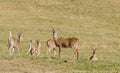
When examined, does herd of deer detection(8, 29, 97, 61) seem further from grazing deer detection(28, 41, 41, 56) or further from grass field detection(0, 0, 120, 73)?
grass field detection(0, 0, 120, 73)

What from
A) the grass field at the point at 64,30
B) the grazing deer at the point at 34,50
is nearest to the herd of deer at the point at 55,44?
the grazing deer at the point at 34,50

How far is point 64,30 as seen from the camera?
3878 cm

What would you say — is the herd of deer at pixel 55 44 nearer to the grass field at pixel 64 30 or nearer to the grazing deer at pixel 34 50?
the grazing deer at pixel 34 50

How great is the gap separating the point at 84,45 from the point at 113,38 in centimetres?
424

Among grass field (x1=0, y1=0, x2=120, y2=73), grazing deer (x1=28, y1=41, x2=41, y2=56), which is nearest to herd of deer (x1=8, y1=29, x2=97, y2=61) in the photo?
grazing deer (x1=28, y1=41, x2=41, y2=56)

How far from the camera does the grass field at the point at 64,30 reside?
17.2 metres

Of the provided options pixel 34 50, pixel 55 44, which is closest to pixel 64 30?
pixel 34 50

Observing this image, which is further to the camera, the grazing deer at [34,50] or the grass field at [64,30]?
the grazing deer at [34,50]

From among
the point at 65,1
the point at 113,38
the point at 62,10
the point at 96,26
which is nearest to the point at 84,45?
the point at 113,38

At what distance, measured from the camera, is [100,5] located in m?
51.4

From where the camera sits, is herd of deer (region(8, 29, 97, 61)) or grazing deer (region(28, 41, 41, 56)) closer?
herd of deer (region(8, 29, 97, 61))

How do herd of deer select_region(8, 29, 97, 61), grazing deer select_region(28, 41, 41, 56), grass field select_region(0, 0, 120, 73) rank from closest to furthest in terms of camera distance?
1. grass field select_region(0, 0, 120, 73)
2. herd of deer select_region(8, 29, 97, 61)
3. grazing deer select_region(28, 41, 41, 56)

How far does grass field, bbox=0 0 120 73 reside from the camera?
678 inches

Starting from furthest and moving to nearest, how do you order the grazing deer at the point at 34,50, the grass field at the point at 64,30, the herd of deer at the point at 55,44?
1. the grazing deer at the point at 34,50
2. the herd of deer at the point at 55,44
3. the grass field at the point at 64,30
